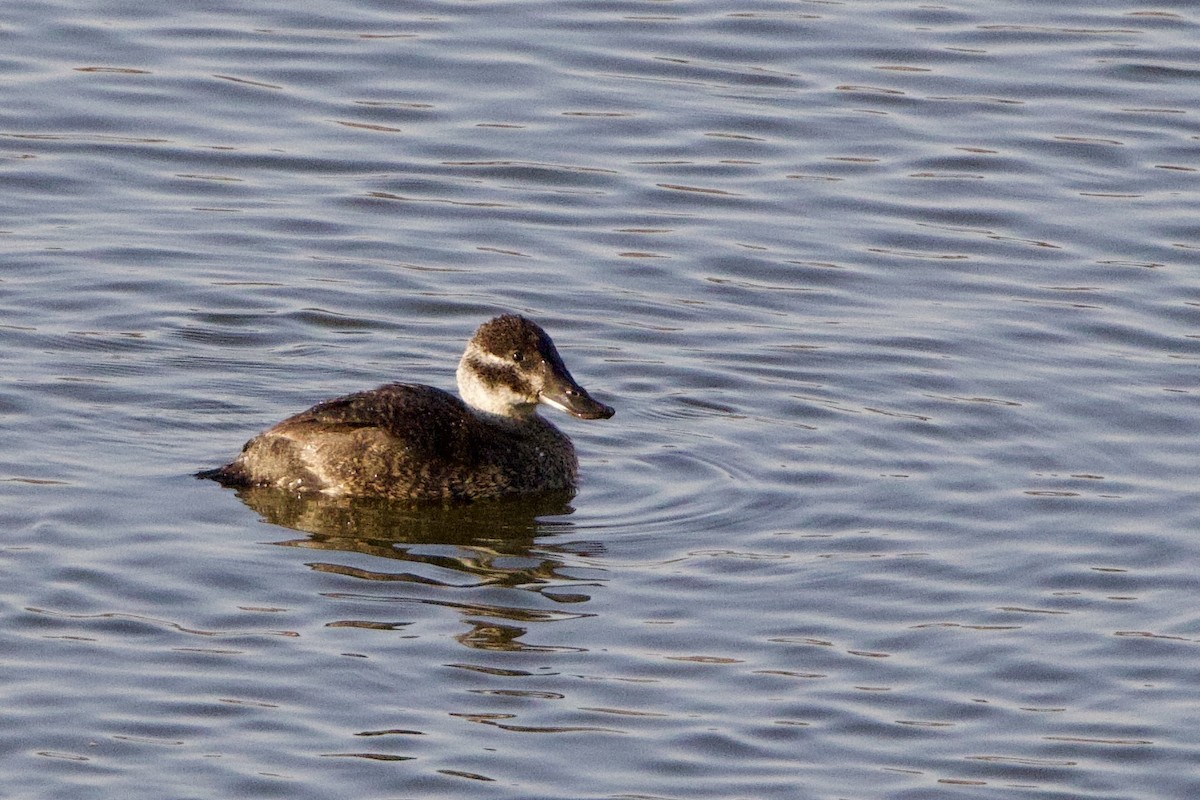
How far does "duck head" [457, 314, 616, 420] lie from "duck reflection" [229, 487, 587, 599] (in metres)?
0.53

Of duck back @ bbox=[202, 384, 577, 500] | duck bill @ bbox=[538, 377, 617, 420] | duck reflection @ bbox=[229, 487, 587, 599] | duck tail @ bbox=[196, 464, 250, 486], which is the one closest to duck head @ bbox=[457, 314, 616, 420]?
duck bill @ bbox=[538, 377, 617, 420]

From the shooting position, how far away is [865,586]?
393 inches

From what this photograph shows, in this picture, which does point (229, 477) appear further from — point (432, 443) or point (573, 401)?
point (573, 401)

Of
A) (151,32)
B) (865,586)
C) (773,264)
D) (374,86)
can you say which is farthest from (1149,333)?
(151,32)

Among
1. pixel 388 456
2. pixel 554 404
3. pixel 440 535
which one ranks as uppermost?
pixel 554 404

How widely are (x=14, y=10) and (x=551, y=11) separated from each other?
4058 millimetres

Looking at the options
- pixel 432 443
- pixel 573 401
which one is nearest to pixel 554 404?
pixel 573 401

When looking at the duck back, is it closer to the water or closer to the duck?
the duck

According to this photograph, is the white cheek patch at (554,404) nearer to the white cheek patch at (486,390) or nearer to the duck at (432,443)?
the duck at (432,443)

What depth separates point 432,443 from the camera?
36.9 ft

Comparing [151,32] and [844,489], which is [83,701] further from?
[151,32]

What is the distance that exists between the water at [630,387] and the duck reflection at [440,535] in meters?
0.04

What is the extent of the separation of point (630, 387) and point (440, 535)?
216 cm

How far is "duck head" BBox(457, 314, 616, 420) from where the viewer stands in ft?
38.0
